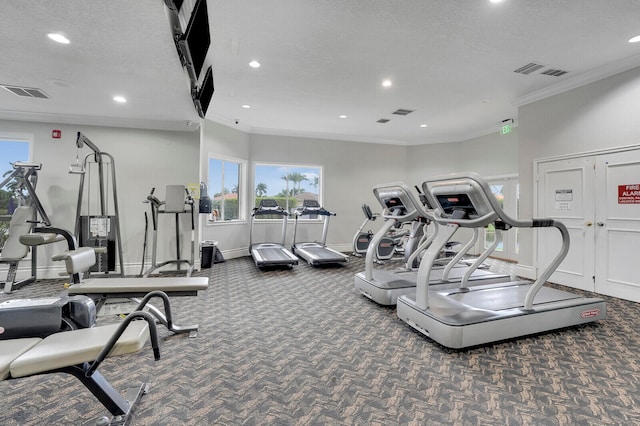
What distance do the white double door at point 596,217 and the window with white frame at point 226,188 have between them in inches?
245

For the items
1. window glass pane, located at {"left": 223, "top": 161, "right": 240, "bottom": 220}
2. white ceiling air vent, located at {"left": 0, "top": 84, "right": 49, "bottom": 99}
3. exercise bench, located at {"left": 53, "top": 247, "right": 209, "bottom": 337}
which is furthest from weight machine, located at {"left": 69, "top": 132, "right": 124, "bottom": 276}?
window glass pane, located at {"left": 223, "top": 161, "right": 240, "bottom": 220}

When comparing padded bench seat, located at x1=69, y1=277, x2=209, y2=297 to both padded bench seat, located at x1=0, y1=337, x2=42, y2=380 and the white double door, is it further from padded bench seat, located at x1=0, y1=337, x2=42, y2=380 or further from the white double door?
the white double door

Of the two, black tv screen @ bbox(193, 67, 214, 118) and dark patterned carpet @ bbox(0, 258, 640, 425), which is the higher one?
black tv screen @ bbox(193, 67, 214, 118)

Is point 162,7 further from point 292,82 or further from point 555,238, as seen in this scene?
point 555,238

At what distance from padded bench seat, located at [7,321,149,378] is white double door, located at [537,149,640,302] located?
5.76 metres

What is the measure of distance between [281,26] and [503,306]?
3.72 m

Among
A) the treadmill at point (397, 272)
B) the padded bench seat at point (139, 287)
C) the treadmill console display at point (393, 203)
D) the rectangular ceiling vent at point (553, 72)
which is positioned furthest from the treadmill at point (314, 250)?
the rectangular ceiling vent at point (553, 72)

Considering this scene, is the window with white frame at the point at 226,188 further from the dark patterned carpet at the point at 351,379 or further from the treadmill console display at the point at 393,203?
the treadmill console display at the point at 393,203

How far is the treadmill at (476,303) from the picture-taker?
267 centimetres

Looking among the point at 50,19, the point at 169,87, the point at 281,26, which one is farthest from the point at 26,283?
the point at 281,26

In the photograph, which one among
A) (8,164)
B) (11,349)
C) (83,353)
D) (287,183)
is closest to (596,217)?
(83,353)

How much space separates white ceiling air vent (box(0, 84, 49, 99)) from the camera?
157 inches

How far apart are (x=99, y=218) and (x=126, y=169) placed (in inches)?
41.3

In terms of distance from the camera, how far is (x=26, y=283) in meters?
4.81
